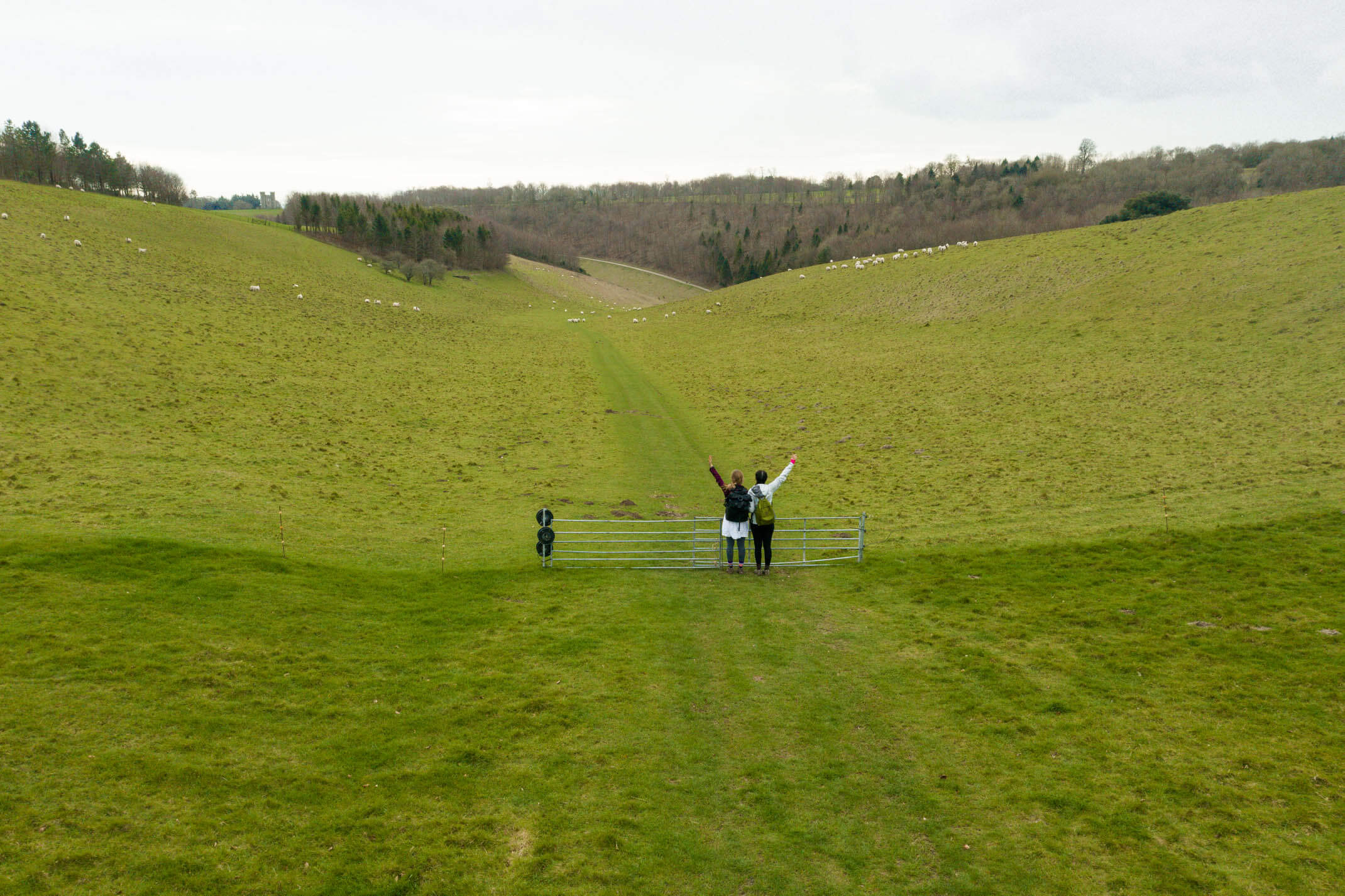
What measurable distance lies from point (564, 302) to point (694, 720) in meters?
107

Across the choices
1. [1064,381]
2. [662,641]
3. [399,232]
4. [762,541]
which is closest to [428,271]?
[399,232]

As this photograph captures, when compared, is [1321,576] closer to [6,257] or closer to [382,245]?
[6,257]

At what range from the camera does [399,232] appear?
11669cm

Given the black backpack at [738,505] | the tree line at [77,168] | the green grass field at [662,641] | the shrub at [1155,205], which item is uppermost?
the tree line at [77,168]

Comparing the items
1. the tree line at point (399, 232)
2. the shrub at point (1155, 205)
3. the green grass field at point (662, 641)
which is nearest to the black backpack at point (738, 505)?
the green grass field at point (662, 641)

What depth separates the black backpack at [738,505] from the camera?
61.0 feet

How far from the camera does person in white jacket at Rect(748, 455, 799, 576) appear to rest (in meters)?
18.2

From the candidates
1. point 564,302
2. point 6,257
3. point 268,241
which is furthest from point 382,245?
point 6,257

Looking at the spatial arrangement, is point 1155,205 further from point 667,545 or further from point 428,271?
point 428,271

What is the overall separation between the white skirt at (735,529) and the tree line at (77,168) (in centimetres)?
11947

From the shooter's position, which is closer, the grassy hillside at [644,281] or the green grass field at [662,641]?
the green grass field at [662,641]

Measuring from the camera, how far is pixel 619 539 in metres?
22.9

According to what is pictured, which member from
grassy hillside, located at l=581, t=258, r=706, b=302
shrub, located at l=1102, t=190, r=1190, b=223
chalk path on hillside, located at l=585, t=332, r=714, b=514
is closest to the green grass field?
chalk path on hillside, located at l=585, t=332, r=714, b=514

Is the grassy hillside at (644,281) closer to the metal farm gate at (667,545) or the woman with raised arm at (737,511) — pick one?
the metal farm gate at (667,545)
